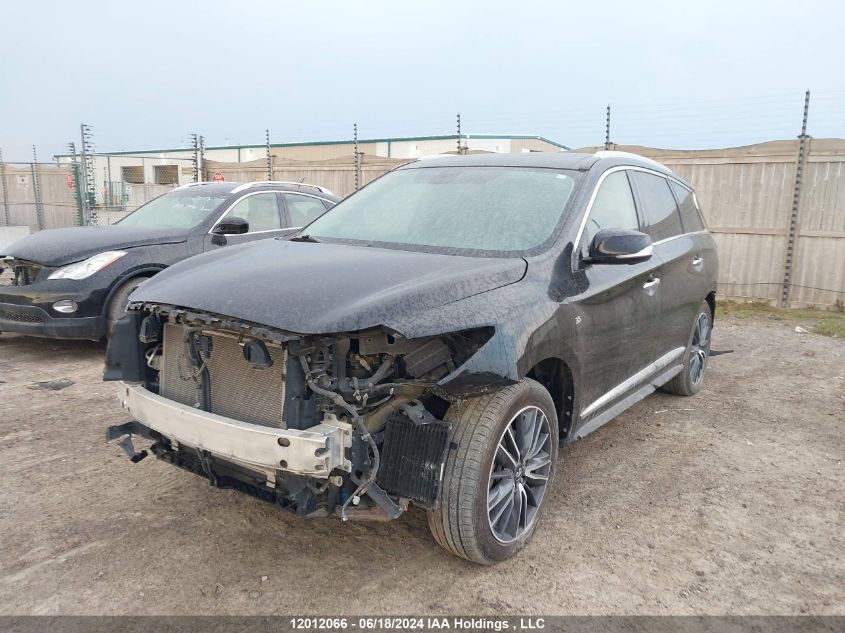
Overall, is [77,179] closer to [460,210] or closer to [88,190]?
[88,190]

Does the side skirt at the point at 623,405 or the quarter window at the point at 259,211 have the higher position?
the quarter window at the point at 259,211

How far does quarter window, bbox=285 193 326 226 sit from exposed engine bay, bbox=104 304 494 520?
4930 mm

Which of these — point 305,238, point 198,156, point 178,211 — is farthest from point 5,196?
point 305,238

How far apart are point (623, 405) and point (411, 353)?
6.41 feet

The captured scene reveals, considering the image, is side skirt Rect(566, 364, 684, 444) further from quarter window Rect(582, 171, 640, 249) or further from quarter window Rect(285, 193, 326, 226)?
quarter window Rect(285, 193, 326, 226)

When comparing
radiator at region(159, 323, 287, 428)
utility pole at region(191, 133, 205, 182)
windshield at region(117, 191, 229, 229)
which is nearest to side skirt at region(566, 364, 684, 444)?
radiator at region(159, 323, 287, 428)

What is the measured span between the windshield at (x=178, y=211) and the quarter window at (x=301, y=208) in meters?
0.75

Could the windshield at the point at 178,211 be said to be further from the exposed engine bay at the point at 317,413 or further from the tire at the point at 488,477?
the tire at the point at 488,477

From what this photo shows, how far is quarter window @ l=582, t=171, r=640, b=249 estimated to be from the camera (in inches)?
146

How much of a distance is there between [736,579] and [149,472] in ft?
10.4

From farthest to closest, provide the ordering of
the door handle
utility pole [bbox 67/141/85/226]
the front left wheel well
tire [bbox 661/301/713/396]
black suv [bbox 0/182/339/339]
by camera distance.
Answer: utility pole [bbox 67/141/85/226], black suv [bbox 0/182/339/339], tire [bbox 661/301/713/396], the door handle, the front left wheel well

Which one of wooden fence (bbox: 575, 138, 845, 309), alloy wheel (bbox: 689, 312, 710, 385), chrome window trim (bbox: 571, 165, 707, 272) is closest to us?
chrome window trim (bbox: 571, 165, 707, 272)

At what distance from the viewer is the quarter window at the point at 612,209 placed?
3.70 metres

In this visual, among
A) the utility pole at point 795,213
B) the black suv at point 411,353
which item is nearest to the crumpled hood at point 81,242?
the black suv at point 411,353
